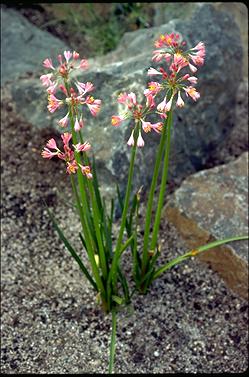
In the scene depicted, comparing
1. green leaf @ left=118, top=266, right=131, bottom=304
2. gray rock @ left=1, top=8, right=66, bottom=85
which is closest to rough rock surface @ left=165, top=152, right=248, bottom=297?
green leaf @ left=118, top=266, right=131, bottom=304

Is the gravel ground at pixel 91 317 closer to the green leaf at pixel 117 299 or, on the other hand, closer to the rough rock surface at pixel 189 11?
the green leaf at pixel 117 299

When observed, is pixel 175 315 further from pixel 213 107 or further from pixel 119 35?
pixel 119 35

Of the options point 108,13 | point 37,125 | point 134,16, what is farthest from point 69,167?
point 108,13

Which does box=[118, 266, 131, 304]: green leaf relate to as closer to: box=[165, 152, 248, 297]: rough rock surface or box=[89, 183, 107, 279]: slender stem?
box=[89, 183, 107, 279]: slender stem

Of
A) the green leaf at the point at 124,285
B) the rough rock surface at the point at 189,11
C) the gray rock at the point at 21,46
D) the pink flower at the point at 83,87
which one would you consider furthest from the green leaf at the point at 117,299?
the gray rock at the point at 21,46

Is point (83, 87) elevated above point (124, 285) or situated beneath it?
elevated above

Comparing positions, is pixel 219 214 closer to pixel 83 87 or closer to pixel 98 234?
pixel 98 234

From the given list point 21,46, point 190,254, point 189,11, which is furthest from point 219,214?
point 21,46
